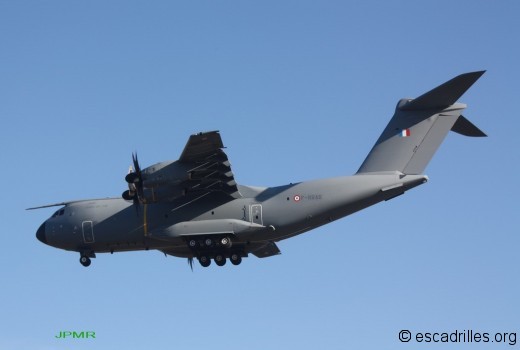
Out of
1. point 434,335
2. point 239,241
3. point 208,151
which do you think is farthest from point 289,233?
point 434,335

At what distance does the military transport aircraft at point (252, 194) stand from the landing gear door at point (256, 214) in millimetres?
27

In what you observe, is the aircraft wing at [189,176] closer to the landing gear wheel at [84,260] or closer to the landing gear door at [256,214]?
the landing gear door at [256,214]

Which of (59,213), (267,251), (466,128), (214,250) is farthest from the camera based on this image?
(267,251)

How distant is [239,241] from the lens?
27219mm

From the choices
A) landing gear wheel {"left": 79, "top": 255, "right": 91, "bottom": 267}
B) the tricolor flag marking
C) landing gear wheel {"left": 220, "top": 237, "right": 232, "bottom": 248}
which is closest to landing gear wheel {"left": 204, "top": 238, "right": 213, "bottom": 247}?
landing gear wheel {"left": 220, "top": 237, "right": 232, "bottom": 248}

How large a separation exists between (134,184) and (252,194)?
10.5 ft

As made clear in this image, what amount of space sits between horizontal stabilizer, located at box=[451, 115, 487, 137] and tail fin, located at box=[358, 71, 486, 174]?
3cm

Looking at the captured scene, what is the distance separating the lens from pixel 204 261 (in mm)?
27688

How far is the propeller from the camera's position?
86.3ft

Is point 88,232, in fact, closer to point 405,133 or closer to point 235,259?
point 235,259

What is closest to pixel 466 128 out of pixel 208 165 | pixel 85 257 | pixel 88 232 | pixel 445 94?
pixel 445 94

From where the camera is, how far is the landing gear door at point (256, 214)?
2664 cm

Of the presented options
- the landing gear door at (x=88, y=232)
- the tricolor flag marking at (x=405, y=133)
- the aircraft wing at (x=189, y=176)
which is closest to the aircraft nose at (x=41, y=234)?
the landing gear door at (x=88, y=232)

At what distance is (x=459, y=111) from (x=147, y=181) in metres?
8.49
